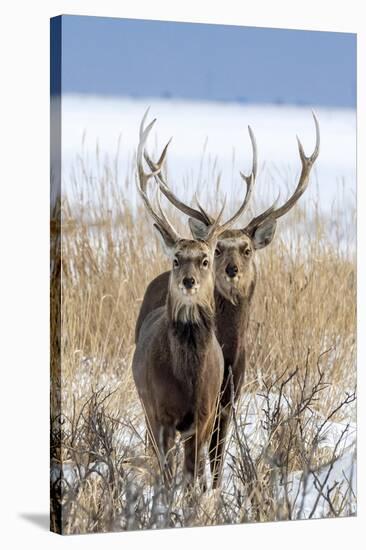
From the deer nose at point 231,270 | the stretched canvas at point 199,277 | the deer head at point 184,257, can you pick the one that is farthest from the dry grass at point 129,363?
the deer nose at point 231,270

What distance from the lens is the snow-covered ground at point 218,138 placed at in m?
9.42

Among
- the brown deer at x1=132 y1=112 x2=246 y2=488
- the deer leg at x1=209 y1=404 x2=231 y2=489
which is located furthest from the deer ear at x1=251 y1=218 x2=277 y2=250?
the deer leg at x1=209 y1=404 x2=231 y2=489

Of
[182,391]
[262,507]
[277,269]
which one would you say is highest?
[277,269]

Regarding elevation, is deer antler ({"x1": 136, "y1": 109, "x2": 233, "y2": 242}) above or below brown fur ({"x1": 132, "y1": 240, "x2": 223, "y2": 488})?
above

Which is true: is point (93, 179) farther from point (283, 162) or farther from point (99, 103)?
point (283, 162)

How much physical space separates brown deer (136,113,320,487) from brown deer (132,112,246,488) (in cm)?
12

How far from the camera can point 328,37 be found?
1031 centimetres

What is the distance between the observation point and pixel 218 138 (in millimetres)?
9867

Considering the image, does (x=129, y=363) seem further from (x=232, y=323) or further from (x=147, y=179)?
(x=147, y=179)

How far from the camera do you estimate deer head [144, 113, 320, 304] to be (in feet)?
32.0

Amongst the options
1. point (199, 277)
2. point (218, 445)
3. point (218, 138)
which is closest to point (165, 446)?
point (218, 445)

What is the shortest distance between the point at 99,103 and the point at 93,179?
17.1 inches

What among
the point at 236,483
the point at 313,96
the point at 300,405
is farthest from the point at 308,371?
the point at 313,96

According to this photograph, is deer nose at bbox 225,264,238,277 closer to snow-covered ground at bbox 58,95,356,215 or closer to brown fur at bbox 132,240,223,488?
brown fur at bbox 132,240,223,488
